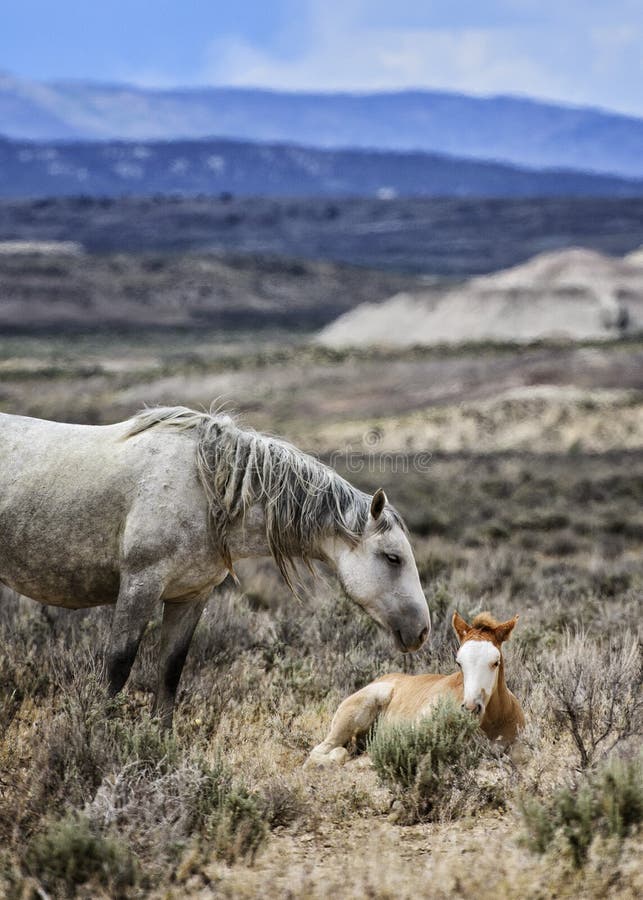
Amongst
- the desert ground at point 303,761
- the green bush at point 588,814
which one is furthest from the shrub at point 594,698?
the green bush at point 588,814

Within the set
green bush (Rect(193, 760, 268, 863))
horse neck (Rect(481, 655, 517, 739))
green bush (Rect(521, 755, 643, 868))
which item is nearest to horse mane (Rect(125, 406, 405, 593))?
horse neck (Rect(481, 655, 517, 739))

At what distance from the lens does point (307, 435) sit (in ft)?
106

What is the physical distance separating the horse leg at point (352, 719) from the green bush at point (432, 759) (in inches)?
17.6

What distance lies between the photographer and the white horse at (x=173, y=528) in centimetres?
516

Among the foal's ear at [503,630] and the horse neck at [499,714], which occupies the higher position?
the foal's ear at [503,630]

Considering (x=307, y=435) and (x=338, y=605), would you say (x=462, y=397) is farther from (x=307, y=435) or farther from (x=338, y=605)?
(x=338, y=605)

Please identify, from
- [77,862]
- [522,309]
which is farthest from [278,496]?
[522,309]

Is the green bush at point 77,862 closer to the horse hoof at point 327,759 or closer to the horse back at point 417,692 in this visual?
the horse hoof at point 327,759

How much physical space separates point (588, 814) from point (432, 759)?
1.03m

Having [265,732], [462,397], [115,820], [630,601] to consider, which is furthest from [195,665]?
[462,397]

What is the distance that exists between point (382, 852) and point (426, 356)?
148 feet

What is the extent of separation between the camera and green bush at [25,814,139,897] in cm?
365

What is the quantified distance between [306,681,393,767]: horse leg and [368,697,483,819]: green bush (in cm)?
45

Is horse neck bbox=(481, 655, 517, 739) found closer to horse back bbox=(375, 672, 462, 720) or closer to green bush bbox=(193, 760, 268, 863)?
horse back bbox=(375, 672, 462, 720)
